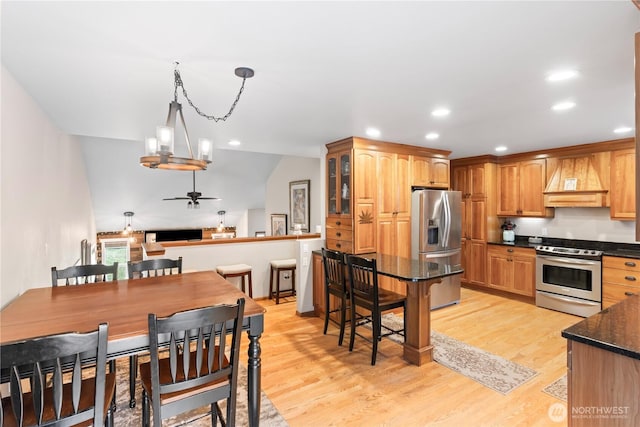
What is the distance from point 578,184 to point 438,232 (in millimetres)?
2067

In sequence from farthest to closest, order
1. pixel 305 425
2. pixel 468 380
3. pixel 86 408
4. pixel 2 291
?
pixel 468 380, pixel 305 425, pixel 2 291, pixel 86 408

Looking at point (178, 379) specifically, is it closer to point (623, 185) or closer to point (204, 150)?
point (204, 150)

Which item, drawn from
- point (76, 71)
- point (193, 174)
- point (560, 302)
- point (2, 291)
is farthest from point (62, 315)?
point (193, 174)

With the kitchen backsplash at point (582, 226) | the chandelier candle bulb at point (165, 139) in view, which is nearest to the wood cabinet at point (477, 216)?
the kitchen backsplash at point (582, 226)

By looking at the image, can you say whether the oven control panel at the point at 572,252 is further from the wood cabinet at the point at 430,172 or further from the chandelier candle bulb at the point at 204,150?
the chandelier candle bulb at the point at 204,150

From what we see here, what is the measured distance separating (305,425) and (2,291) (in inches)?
81.3

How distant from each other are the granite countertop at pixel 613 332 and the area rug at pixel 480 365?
127 cm

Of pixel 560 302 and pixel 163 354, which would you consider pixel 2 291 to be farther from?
pixel 560 302

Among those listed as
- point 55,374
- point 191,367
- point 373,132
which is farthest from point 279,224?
point 55,374

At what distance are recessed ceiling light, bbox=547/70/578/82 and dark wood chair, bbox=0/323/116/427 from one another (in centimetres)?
280

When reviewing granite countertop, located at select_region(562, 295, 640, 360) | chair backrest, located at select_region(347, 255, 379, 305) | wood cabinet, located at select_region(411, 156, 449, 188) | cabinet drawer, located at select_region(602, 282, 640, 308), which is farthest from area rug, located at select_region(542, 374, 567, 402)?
wood cabinet, located at select_region(411, 156, 449, 188)

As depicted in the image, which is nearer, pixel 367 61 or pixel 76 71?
pixel 367 61

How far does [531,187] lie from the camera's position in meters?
5.03

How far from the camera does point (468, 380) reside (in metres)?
2.70
